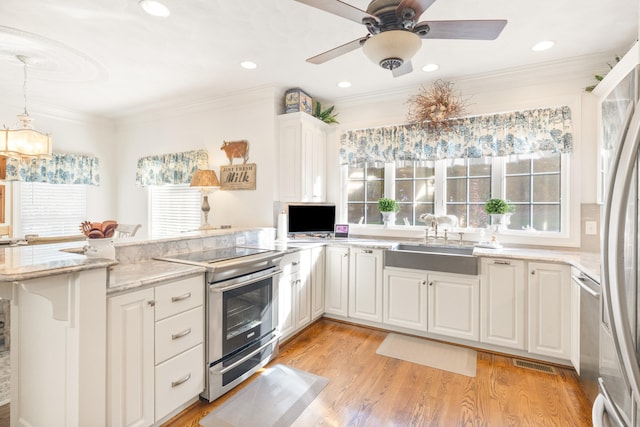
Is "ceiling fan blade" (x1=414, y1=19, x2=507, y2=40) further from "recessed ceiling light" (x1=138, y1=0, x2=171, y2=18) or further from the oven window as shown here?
the oven window

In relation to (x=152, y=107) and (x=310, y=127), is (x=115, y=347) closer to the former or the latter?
(x=310, y=127)

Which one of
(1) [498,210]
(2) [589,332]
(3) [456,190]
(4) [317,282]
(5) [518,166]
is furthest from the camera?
(3) [456,190]

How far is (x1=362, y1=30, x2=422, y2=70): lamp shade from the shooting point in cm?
159

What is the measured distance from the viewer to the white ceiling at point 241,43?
2127 millimetres

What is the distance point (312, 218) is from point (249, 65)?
6.01ft

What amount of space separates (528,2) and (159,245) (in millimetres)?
3148

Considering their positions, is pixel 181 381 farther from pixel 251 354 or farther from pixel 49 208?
pixel 49 208

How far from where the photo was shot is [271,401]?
2045 mm

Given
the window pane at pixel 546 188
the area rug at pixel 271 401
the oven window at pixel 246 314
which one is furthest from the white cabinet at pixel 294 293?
the window pane at pixel 546 188

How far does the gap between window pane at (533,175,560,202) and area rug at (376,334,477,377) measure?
1.70m

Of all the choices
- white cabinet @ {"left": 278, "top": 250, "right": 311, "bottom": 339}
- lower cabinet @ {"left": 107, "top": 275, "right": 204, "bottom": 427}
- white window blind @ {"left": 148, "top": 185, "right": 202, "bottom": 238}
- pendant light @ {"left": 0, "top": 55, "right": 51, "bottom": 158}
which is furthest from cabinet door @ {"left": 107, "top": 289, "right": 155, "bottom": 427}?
white window blind @ {"left": 148, "top": 185, "right": 202, "bottom": 238}

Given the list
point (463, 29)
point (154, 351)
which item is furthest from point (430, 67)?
point (154, 351)

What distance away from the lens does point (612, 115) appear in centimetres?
183

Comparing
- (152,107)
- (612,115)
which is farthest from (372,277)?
(152,107)
